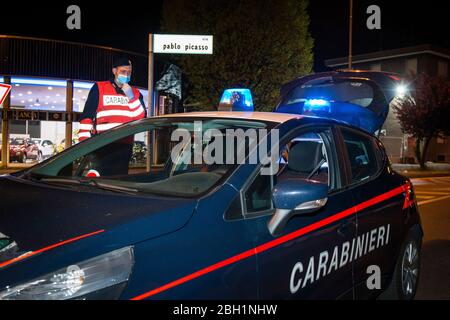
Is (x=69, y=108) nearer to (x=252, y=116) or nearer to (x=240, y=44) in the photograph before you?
(x=240, y=44)

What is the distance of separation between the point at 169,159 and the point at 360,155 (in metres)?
1.67

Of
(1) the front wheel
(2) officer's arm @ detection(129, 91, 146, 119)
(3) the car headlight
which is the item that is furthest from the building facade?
(3) the car headlight

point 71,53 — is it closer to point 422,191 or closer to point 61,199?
point 422,191

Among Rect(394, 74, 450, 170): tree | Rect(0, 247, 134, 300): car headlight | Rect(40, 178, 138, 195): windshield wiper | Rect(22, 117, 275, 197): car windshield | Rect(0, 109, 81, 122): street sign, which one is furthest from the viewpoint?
Rect(394, 74, 450, 170): tree

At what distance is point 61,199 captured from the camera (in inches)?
100

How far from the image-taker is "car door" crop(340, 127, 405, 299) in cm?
334

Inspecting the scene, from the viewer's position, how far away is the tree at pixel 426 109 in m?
26.1

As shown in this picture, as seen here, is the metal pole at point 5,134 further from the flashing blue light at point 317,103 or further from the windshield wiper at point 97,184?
the windshield wiper at point 97,184

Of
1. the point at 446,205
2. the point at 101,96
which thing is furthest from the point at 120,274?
the point at 446,205

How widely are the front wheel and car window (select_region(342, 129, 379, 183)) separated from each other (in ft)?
Result: 2.33

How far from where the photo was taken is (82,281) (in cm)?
195

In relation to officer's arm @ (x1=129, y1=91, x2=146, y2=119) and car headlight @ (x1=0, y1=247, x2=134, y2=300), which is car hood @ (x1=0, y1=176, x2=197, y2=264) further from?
officer's arm @ (x1=129, y1=91, x2=146, y2=119)

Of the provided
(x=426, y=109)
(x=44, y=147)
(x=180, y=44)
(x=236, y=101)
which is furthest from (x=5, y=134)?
(x=426, y=109)
